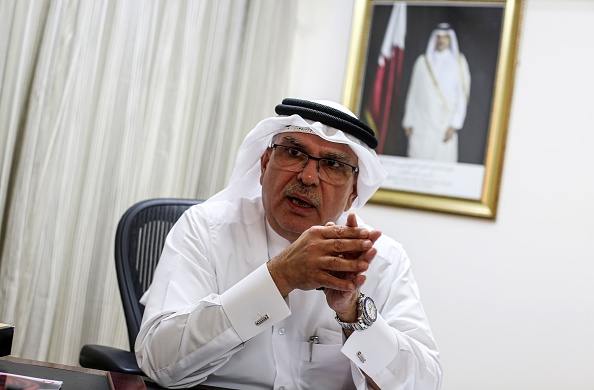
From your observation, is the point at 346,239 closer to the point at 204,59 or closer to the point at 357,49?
the point at 204,59

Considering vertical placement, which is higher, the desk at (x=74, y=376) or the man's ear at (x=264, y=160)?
the man's ear at (x=264, y=160)

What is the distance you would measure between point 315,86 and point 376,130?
1.60ft

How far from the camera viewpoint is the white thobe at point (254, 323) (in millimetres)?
1861

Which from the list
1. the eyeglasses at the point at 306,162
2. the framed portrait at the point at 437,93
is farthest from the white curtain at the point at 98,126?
the eyeglasses at the point at 306,162

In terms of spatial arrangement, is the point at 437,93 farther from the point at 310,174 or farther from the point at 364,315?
the point at 364,315

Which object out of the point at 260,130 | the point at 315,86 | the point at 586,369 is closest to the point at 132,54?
the point at 260,130

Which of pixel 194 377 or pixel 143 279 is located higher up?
pixel 143 279

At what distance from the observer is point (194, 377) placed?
192 centimetres

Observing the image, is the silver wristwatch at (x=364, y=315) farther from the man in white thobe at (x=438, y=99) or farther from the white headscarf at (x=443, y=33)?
the white headscarf at (x=443, y=33)

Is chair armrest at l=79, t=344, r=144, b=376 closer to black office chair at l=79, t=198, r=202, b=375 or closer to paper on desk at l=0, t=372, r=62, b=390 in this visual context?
black office chair at l=79, t=198, r=202, b=375

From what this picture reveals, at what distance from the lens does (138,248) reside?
2506 mm

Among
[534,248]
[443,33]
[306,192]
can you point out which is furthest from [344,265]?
[443,33]

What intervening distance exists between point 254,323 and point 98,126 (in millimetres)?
1475

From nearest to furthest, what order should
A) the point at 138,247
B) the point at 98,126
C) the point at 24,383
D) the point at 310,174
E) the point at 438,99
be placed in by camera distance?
the point at 24,383 → the point at 310,174 → the point at 138,247 → the point at 98,126 → the point at 438,99
